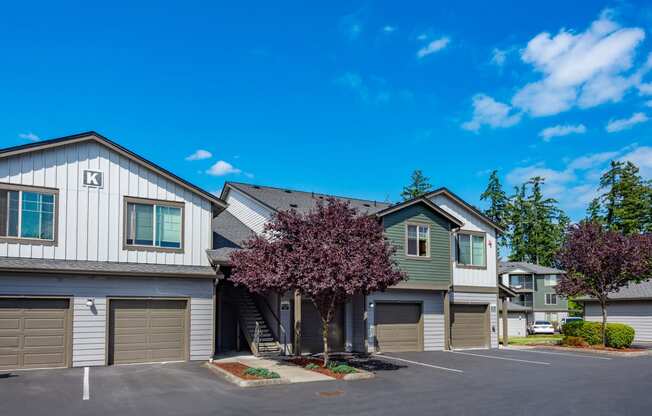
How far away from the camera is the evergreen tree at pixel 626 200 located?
5888cm

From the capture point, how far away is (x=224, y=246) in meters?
20.7

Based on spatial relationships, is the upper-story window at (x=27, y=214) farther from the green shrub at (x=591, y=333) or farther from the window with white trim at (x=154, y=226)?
the green shrub at (x=591, y=333)

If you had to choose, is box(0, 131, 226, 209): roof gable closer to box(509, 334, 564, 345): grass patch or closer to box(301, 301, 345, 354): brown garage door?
box(301, 301, 345, 354): brown garage door

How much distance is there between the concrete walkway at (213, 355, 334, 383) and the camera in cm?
1558

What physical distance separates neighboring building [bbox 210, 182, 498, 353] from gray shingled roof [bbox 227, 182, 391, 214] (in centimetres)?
6

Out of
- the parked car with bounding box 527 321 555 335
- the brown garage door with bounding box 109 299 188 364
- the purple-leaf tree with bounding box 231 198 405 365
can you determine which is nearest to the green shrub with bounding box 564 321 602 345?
the purple-leaf tree with bounding box 231 198 405 365

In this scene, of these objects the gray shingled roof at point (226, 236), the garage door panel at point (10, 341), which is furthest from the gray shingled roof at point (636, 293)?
the garage door panel at point (10, 341)

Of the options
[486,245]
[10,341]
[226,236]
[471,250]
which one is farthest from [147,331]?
[486,245]

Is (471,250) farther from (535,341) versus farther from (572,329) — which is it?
(535,341)

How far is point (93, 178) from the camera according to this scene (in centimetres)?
1795

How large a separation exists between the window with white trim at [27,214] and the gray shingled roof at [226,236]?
4892 millimetres

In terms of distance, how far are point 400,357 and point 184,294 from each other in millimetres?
8204

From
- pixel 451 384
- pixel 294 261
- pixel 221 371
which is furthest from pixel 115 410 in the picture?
pixel 451 384

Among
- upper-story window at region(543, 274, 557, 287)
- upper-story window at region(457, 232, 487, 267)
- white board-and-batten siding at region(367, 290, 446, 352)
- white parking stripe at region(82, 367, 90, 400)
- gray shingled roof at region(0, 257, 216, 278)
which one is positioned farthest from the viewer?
upper-story window at region(543, 274, 557, 287)
